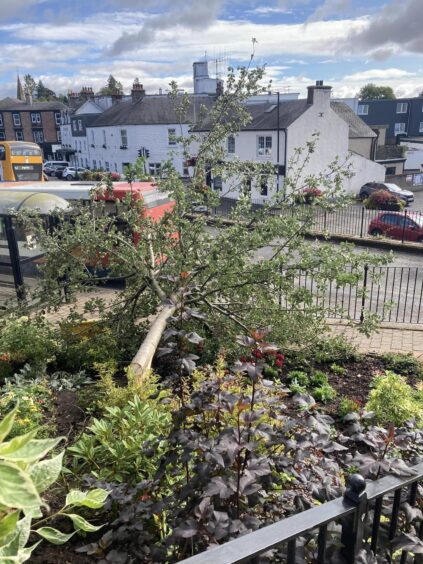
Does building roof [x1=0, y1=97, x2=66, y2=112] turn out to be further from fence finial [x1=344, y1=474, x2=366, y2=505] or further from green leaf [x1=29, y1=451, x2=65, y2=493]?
fence finial [x1=344, y1=474, x2=366, y2=505]

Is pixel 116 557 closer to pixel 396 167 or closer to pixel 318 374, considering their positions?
pixel 318 374

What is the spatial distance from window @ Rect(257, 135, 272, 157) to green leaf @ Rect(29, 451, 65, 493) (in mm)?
33863

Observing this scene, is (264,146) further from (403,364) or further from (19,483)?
(19,483)

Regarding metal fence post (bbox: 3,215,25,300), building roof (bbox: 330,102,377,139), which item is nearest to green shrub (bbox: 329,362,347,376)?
metal fence post (bbox: 3,215,25,300)

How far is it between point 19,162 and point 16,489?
3123 centimetres

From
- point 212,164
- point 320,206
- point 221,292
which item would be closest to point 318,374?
point 221,292

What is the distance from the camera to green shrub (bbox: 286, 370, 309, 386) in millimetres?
6281

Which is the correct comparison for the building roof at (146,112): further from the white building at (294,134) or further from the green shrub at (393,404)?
the green shrub at (393,404)

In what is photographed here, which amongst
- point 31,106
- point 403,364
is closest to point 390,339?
point 403,364

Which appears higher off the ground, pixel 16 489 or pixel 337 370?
pixel 16 489

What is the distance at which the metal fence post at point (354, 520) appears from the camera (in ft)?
5.35

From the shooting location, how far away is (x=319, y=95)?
33188mm

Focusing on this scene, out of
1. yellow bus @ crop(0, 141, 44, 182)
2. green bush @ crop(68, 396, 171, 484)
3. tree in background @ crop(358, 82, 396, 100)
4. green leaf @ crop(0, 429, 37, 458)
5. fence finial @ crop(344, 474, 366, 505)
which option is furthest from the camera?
tree in background @ crop(358, 82, 396, 100)

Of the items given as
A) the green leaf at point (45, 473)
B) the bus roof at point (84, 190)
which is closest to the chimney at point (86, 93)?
the bus roof at point (84, 190)
